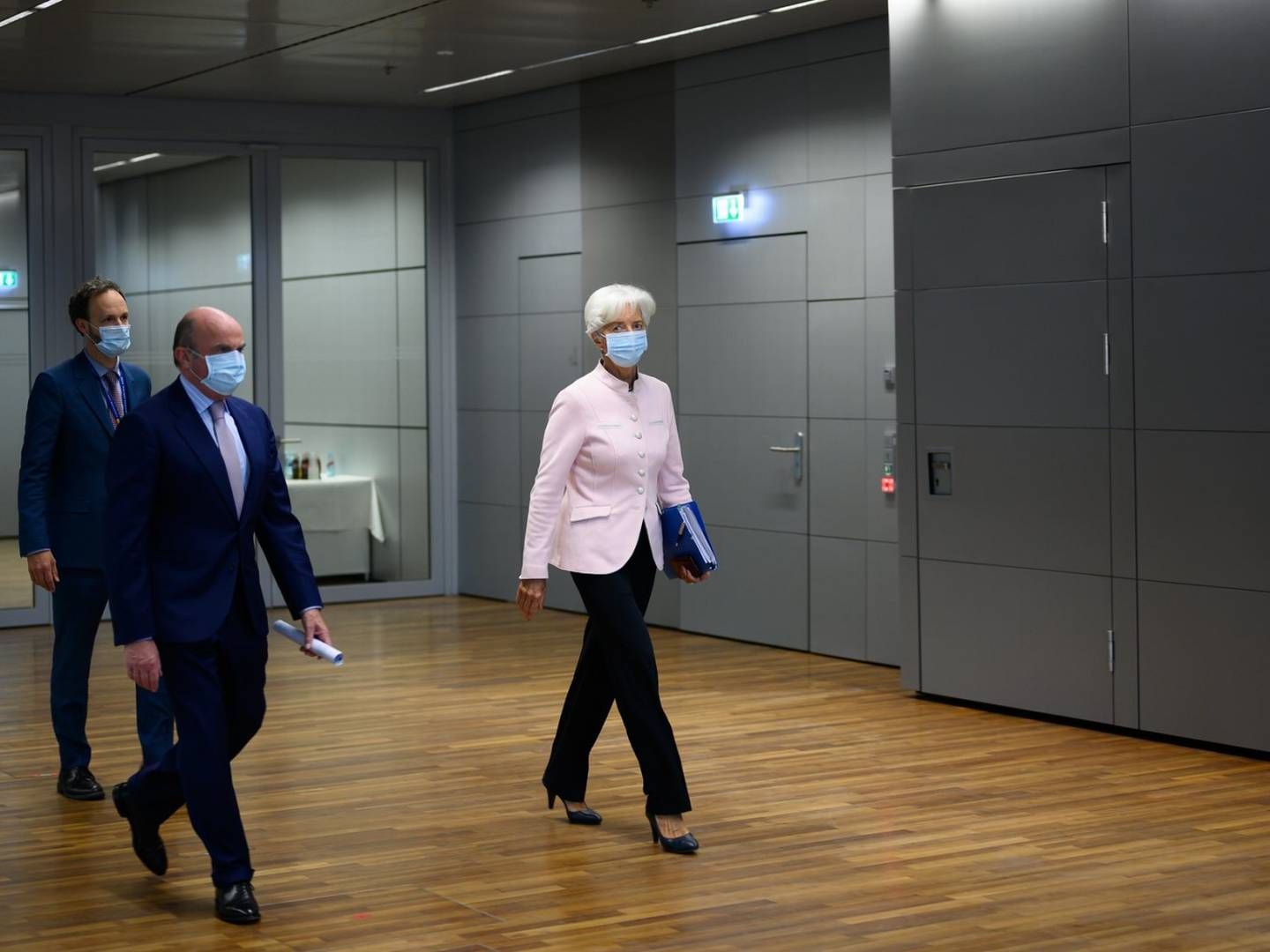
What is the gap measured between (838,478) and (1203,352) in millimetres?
2829

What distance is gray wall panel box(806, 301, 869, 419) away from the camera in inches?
355

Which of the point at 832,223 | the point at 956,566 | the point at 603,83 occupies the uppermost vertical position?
the point at 603,83

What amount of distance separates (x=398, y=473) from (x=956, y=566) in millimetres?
5260

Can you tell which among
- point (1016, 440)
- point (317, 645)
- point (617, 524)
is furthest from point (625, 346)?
point (1016, 440)

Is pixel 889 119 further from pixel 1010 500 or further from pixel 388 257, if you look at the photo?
pixel 388 257

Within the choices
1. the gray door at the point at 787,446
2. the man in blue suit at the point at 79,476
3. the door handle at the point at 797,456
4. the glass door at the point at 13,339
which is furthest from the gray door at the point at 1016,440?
the glass door at the point at 13,339

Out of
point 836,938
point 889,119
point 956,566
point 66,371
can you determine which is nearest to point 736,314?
point 889,119

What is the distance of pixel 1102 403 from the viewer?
277 inches

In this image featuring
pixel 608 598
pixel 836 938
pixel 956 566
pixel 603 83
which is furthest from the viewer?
pixel 603 83

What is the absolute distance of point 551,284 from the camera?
447 inches

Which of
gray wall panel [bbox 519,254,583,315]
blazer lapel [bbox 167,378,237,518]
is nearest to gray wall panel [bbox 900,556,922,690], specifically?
gray wall panel [bbox 519,254,583,315]

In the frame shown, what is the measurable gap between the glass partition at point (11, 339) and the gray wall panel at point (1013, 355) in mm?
5846

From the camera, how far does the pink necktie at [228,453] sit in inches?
181

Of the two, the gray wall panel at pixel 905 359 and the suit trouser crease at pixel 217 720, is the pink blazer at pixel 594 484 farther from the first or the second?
the gray wall panel at pixel 905 359
